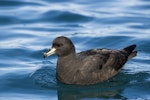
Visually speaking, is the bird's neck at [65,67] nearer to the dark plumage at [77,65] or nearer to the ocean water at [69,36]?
the dark plumage at [77,65]

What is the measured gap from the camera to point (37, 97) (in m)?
12.3

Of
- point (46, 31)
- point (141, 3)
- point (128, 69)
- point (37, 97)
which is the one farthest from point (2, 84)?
point (141, 3)

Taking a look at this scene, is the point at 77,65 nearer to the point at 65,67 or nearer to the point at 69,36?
the point at 65,67

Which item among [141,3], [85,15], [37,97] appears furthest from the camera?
[141,3]

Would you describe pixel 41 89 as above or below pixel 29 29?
below

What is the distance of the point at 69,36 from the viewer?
56.3 feet

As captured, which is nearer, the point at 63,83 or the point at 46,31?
the point at 63,83

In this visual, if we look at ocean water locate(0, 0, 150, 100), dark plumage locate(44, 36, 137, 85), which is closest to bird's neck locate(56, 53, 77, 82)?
dark plumage locate(44, 36, 137, 85)

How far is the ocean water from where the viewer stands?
41.4 feet

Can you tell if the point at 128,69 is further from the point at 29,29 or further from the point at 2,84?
the point at 29,29

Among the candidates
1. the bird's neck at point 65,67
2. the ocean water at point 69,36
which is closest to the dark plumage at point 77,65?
the bird's neck at point 65,67

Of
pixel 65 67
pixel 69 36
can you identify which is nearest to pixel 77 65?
pixel 65 67

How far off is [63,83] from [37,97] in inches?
30.4

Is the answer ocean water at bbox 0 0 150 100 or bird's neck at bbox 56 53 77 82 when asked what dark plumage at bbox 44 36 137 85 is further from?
ocean water at bbox 0 0 150 100
